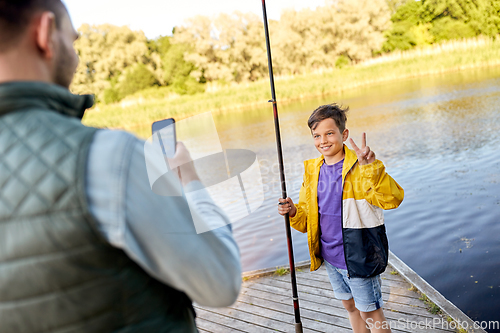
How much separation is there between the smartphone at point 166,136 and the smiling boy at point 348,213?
1267 millimetres

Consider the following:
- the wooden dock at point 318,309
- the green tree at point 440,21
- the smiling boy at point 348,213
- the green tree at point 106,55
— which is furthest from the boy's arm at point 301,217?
the green tree at point 106,55

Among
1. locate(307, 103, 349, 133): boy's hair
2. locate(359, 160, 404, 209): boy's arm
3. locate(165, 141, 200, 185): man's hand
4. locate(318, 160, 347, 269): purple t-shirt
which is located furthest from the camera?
locate(307, 103, 349, 133): boy's hair

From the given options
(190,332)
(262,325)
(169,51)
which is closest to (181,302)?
(190,332)

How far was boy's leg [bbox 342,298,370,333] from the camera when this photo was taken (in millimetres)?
2111

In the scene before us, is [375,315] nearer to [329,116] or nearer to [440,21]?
[329,116]

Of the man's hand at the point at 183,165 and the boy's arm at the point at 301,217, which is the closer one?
the man's hand at the point at 183,165

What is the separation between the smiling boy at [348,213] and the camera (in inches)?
75.2

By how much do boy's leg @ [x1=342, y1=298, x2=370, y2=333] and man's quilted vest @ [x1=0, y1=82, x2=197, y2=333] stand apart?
67.6 inches

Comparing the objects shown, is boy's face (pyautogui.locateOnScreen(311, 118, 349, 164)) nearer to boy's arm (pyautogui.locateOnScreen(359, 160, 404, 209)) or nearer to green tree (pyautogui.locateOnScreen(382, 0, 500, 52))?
boy's arm (pyautogui.locateOnScreen(359, 160, 404, 209))

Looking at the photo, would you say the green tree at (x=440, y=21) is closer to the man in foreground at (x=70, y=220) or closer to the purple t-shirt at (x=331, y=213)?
the purple t-shirt at (x=331, y=213)

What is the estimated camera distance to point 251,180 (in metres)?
1.25

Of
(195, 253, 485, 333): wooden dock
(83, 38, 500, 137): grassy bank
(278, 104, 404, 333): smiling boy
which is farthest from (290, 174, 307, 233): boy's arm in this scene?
(83, 38, 500, 137): grassy bank

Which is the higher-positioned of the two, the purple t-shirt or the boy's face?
the boy's face

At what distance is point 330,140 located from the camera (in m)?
2.12
